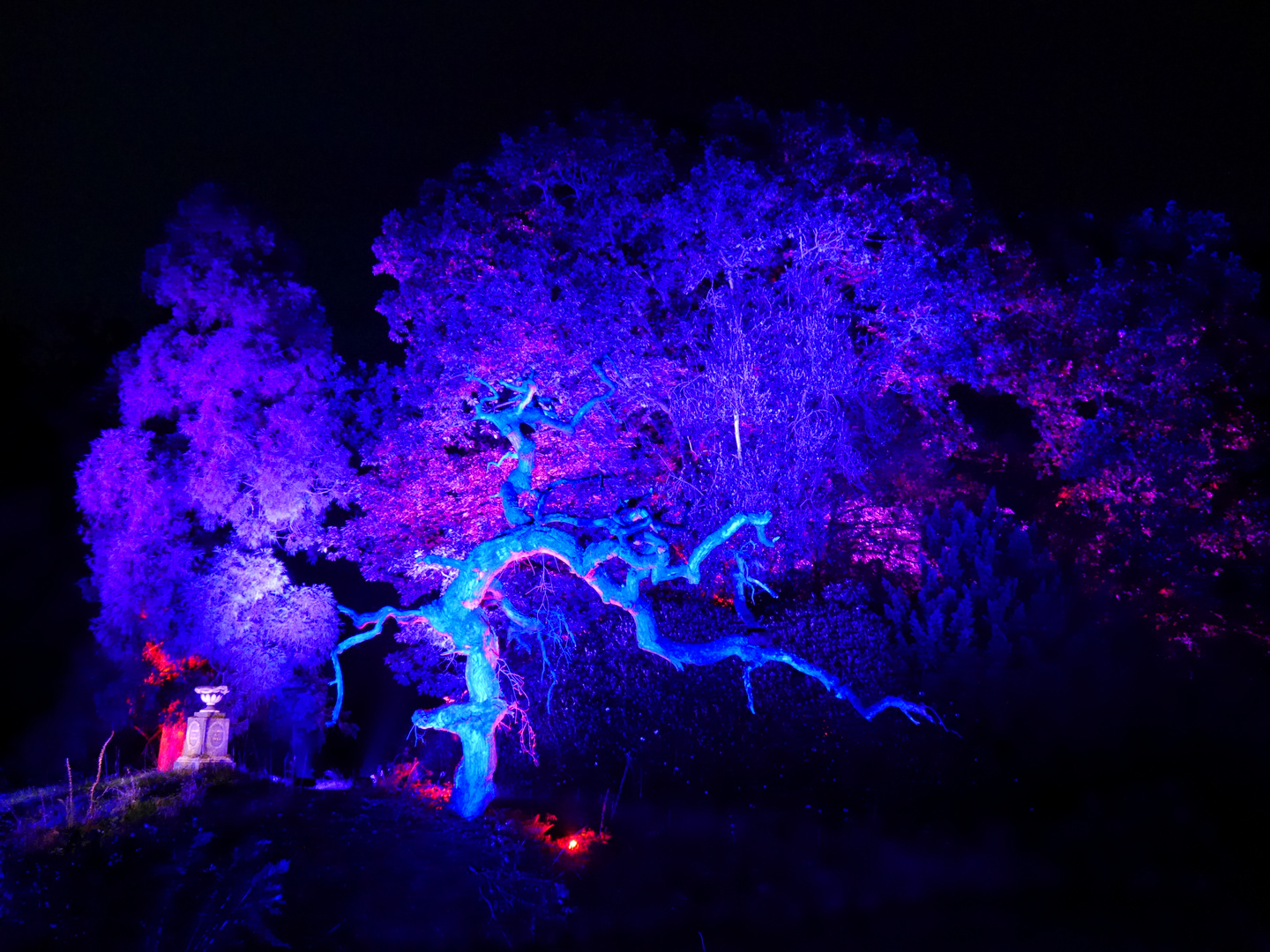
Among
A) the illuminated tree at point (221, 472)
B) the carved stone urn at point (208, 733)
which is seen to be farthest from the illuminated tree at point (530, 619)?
the illuminated tree at point (221, 472)

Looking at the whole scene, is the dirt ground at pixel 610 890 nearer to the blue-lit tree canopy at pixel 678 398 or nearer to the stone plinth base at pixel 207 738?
the blue-lit tree canopy at pixel 678 398

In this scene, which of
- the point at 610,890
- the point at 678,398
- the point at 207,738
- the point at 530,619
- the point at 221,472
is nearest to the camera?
the point at 610,890

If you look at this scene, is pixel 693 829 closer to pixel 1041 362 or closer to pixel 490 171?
pixel 1041 362

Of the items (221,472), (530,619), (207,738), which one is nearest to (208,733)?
(207,738)

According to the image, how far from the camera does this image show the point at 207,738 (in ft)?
38.2

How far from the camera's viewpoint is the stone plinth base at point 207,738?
11.5 metres

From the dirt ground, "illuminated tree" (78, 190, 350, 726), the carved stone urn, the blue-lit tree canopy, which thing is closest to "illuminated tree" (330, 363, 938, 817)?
the blue-lit tree canopy

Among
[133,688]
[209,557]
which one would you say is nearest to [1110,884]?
[209,557]

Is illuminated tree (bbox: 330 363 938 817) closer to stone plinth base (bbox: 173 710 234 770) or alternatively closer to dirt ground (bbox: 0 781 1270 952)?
dirt ground (bbox: 0 781 1270 952)

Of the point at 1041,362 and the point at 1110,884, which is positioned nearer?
the point at 1110,884

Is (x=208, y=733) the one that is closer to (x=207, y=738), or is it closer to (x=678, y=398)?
(x=207, y=738)

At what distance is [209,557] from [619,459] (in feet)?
18.8

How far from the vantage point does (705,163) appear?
35.5ft

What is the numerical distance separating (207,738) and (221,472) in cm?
337
